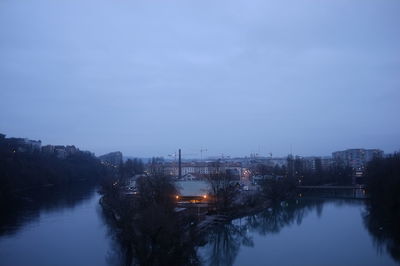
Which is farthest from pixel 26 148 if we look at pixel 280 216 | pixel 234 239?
pixel 234 239

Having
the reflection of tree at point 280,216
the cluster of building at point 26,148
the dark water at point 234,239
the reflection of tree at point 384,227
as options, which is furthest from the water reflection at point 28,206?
the cluster of building at point 26,148

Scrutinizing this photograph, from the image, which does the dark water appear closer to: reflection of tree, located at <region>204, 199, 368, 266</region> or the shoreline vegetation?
reflection of tree, located at <region>204, 199, 368, 266</region>

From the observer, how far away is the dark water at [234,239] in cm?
584

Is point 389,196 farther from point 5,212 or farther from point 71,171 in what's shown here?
point 71,171

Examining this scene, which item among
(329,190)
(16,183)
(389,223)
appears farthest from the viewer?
(329,190)

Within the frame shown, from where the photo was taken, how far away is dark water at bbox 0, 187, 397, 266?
584 centimetres

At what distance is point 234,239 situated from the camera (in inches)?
291

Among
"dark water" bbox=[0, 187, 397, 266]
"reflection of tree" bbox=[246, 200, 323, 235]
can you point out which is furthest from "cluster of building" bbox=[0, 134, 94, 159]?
"reflection of tree" bbox=[246, 200, 323, 235]

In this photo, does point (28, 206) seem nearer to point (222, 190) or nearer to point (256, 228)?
point (222, 190)

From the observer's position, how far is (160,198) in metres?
7.29

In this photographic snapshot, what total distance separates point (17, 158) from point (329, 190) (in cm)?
1240

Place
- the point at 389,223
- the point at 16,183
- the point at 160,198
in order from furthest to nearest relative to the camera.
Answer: the point at 16,183 < the point at 389,223 < the point at 160,198

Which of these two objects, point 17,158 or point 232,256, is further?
point 17,158

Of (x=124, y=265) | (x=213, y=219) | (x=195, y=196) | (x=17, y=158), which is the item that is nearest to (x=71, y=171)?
(x=17, y=158)
